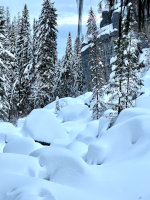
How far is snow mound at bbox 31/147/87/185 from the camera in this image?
4379mm

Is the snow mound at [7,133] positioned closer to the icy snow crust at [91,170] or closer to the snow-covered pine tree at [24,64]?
the icy snow crust at [91,170]

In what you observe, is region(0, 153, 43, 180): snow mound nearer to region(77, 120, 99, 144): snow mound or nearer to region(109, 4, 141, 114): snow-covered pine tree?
region(77, 120, 99, 144): snow mound

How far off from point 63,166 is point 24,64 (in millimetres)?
27823

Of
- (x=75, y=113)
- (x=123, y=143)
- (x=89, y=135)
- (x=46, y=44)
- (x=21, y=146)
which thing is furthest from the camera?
(x=46, y=44)

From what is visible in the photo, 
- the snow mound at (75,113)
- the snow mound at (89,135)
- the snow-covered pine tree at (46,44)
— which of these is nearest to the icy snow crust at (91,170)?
the snow mound at (89,135)

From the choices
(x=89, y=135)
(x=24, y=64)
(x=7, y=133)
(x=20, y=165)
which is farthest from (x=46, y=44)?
(x=20, y=165)

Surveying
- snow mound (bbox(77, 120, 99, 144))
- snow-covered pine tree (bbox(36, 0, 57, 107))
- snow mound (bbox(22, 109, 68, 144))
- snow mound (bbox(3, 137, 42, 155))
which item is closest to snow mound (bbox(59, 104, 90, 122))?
snow-covered pine tree (bbox(36, 0, 57, 107))

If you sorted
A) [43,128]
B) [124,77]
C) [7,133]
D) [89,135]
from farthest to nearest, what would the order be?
1. [43,128]
2. [124,77]
3. [7,133]
4. [89,135]

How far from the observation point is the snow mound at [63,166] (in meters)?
4.38

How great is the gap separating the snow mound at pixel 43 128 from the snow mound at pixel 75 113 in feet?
22.8

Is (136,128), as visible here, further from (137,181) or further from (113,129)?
(137,181)

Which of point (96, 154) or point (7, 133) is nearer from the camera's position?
point (96, 154)

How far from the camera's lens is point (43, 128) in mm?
14266

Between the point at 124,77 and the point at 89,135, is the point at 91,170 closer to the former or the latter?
the point at 89,135
